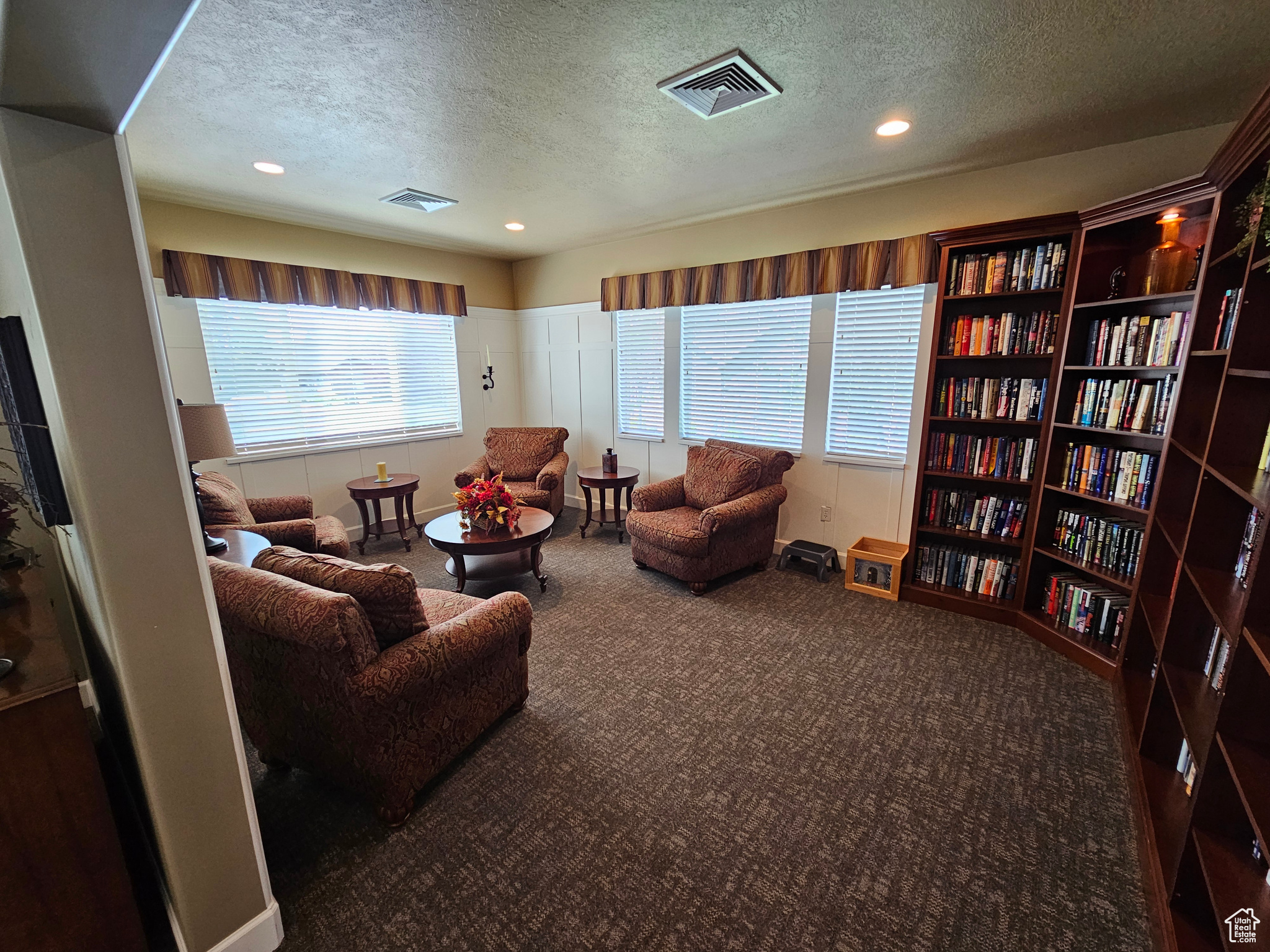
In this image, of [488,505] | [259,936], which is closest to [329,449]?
[488,505]

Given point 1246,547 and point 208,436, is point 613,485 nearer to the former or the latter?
point 208,436

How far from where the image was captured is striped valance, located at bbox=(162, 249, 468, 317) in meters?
3.51

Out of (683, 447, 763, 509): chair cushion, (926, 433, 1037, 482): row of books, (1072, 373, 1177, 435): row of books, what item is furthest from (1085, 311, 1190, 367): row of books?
(683, 447, 763, 509): chair cushion

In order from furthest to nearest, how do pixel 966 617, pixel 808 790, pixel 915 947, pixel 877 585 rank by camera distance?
1. pixel 877 585
2. pixel 966 617
3. pixel 808 790
4. pixel 915 947

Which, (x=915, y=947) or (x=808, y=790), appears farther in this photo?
(x=808, y=790)

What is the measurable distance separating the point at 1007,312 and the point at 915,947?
296cm

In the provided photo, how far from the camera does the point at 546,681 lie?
2.54 m

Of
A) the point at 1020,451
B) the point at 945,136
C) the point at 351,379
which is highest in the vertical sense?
the point at 945,136

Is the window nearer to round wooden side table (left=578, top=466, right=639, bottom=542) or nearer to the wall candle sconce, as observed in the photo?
round wooden side table (left=578, top=466, right=639, bottom=542)

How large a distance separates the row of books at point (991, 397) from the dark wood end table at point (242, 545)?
375cm

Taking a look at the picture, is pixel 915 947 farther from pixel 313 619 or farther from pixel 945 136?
pixel 945 136

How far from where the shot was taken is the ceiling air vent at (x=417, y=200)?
3.35m

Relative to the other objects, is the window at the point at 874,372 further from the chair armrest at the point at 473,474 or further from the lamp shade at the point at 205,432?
the lamp shade at the point at 205,432

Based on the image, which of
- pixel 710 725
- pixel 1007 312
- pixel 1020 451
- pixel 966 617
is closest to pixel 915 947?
→ pixel 710 725
